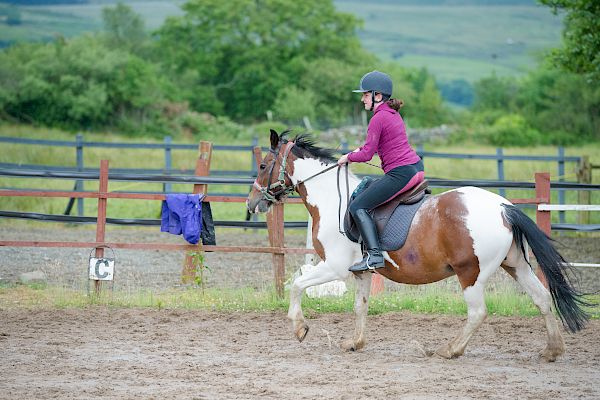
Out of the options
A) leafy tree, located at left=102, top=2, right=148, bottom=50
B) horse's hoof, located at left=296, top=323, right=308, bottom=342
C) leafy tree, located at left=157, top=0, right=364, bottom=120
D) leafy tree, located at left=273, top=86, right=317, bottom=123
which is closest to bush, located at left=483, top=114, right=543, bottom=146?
leafy tree, located at left=273, top=86, right=317, bottom=123

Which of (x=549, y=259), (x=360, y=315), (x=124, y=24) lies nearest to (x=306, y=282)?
(x=360, y=315)

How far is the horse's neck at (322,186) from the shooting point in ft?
27.5

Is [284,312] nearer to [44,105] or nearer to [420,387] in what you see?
[420,387]

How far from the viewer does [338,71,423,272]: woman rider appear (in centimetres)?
788

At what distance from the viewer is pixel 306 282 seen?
825 cm

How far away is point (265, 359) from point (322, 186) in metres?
1.78

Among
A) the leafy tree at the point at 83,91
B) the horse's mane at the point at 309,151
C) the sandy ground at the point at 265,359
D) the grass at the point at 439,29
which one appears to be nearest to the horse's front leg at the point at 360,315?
the sandy ground at the point at 265,359

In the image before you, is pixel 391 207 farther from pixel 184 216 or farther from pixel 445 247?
pixel 184 216

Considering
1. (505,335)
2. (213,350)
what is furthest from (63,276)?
(505,335)

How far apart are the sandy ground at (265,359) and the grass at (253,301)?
0.28 m

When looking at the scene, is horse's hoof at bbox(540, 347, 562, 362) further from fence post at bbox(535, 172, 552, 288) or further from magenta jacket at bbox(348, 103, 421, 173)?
fence post at bbox(535, 172, 552, 288)

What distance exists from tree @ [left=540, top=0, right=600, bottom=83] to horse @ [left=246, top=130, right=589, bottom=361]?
893 cm

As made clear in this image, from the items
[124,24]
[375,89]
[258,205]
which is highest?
[124,24]

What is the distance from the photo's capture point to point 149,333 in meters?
8.73
